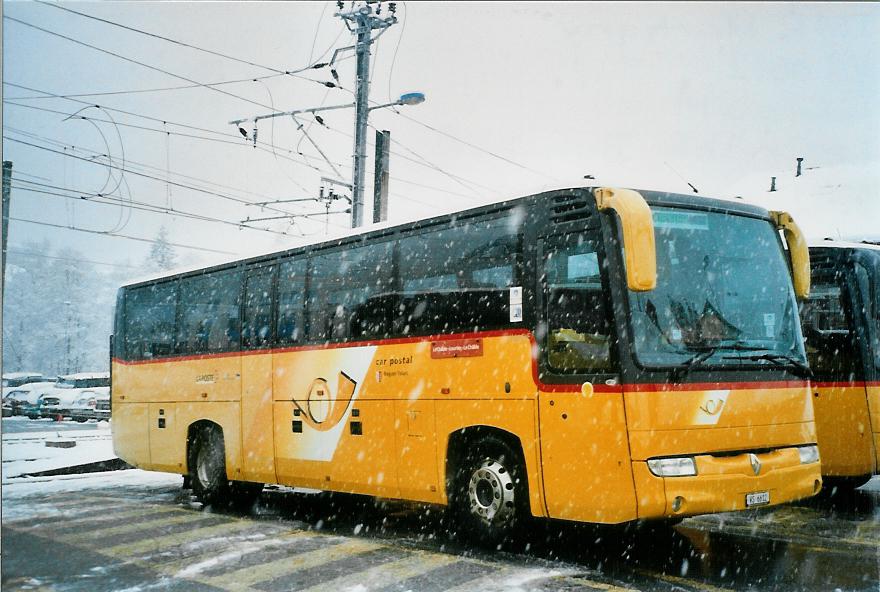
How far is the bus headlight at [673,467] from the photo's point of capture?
21.9 feet

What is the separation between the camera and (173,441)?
13.0 m

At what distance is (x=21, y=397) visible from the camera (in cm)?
3856

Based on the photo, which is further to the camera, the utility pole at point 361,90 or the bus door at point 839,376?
the utility pole at point 361,90

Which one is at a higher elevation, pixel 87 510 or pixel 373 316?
pixel 373 316

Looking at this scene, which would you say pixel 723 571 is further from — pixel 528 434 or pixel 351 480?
pixel 351 480

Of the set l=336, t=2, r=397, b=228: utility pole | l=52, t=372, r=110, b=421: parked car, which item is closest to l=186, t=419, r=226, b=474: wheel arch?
l=336, t=2, r=397, b=228: utility pole

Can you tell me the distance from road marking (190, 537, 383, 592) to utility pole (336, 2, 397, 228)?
10338 mm

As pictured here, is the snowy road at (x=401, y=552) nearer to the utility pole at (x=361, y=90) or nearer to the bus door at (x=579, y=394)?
the bus door at (x=579, y=394)

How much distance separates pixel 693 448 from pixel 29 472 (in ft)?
42.6

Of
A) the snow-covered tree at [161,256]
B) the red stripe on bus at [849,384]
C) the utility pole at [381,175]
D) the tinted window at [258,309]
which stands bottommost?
the red stripe on bus at [849,384]

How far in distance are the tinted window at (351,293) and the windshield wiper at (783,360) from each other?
3837 millimetres

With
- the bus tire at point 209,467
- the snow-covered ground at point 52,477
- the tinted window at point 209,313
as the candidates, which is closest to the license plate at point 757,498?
the tinted window at point 209,313

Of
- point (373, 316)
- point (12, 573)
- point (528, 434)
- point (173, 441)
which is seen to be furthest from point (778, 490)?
point (173, 441)

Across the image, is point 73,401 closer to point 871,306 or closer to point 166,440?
point 166,440
